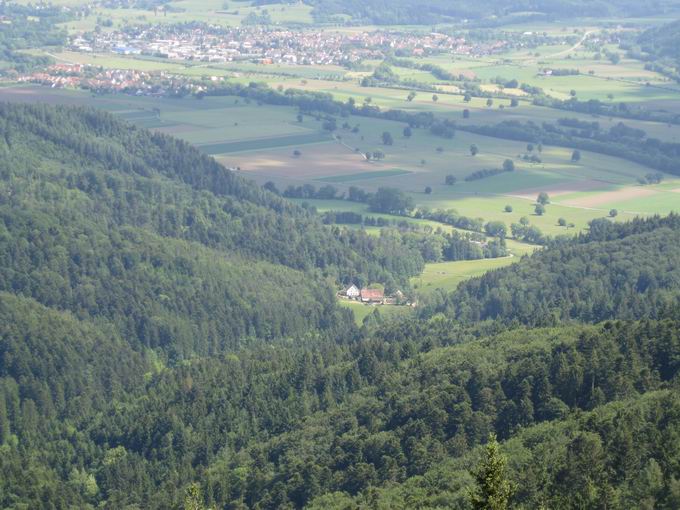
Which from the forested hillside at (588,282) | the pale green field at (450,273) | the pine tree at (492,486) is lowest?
the pale green field at (450,273)

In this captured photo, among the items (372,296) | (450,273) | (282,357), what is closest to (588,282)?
(450,273)

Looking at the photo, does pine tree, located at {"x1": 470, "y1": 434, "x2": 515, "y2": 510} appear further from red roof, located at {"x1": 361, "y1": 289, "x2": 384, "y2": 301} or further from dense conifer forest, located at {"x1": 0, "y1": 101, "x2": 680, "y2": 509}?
red roof, located at {"x1": 361, "y1": 289, "x2": 384, "y2": 301}

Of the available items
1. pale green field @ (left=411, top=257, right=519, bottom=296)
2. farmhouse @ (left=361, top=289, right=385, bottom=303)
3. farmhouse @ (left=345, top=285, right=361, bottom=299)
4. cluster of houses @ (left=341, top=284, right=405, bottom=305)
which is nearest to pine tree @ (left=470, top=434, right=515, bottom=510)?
cluster of houses @ (left=341, top=284, right=405, bottom=305)

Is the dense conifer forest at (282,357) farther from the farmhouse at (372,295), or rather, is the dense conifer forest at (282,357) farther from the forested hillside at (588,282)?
the farmhouse at (372,295)

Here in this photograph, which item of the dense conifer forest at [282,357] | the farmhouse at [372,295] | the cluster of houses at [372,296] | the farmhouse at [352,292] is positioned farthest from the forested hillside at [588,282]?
the farmhouse at [352,292]

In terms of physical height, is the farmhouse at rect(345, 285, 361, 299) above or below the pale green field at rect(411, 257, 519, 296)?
below

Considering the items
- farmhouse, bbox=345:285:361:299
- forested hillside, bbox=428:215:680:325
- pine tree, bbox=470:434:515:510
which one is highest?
pine tree, bbox=470:434:515:510
